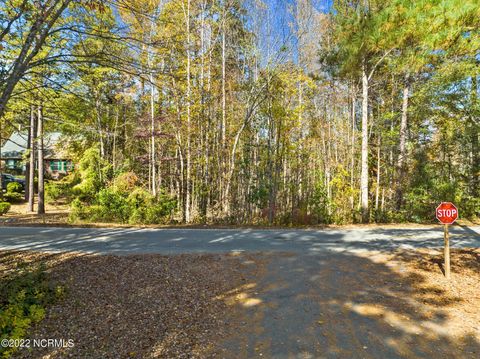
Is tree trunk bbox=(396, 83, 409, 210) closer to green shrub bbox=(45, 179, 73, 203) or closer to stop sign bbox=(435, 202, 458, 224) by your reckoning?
stop sign bbox=(435, 202, 458, 224)

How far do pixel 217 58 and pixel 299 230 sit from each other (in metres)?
9.30

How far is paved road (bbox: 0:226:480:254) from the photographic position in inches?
290

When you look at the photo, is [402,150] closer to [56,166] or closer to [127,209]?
[127,209]

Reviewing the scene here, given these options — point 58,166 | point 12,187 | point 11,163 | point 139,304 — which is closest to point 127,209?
point 139,304

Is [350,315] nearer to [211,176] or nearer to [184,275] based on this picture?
[184,275]

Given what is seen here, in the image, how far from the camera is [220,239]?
837 cm

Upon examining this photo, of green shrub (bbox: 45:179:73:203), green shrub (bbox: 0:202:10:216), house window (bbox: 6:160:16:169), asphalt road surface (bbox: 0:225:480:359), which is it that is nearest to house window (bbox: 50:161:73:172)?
house window (bbox: 6:160:16:169)

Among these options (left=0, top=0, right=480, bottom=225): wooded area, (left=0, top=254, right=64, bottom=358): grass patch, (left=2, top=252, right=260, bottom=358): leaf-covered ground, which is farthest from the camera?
(left=0, top=0, right=480, bottom=225): wooded area

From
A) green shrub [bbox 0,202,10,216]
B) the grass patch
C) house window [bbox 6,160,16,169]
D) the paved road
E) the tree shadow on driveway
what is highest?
house window [bbox 6,160,16,169]

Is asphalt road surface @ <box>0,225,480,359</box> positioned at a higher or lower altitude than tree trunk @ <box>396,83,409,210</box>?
lower

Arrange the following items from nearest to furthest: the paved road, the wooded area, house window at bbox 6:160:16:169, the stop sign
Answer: the stop sign → the paved road → the wooded area → house window at bbox 6:160:16:169

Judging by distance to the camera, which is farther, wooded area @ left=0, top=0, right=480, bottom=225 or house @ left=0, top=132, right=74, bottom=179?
house @ left=0, top=132, right=74, bottom=179

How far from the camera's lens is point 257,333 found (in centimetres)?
377

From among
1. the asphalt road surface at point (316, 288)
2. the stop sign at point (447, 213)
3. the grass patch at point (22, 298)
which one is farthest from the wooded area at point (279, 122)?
the grass patch at point (22, 298)
